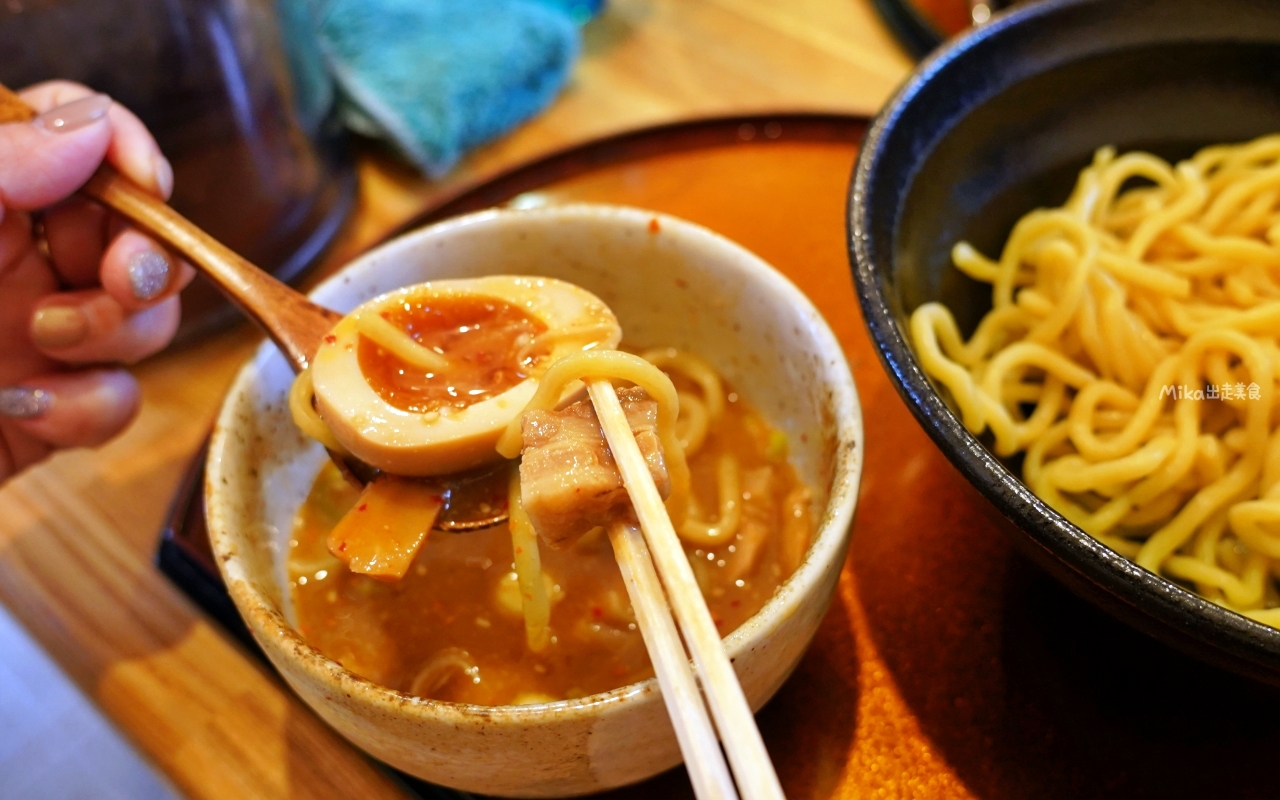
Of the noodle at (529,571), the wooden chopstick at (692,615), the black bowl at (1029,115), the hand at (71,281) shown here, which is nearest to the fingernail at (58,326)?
the hand at (71,281)

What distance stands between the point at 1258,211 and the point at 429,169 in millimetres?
1500

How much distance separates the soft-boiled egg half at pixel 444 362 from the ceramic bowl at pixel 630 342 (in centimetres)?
14

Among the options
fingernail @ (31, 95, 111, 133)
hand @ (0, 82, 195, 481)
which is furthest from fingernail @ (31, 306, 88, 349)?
fingernail @ (31, 95, 111, 133)

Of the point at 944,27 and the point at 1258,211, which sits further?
the point at 944,27

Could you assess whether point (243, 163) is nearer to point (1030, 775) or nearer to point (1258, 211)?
point (1030, 775)

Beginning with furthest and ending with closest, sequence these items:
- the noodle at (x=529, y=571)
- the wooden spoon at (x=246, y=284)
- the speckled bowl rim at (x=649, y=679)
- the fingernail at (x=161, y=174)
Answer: the fingernail at (x=161, y=174)
the wooden spoon at (x=246, y=284)
the noodle at (x=529, y=571)
the speckled bowl rim at (x=649, y=679)

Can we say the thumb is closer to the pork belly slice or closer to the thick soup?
the thick soup

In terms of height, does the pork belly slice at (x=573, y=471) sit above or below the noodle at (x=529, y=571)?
above

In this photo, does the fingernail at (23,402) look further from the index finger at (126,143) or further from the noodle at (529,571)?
the noodle at (529,571)

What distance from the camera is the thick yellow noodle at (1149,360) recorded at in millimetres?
1080

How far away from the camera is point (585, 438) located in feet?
2.71

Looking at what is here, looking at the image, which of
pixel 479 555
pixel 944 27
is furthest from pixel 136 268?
pixel 944 27

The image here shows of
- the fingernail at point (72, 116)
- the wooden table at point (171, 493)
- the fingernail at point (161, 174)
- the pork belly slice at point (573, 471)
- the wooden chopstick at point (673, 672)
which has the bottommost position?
the wooden table at point (171, 493)

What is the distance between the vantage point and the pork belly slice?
78cm
